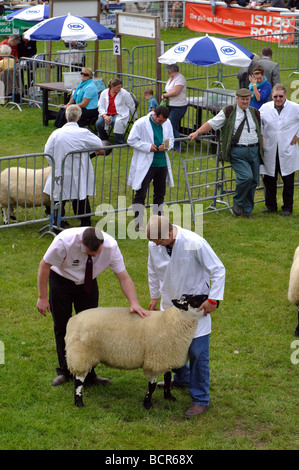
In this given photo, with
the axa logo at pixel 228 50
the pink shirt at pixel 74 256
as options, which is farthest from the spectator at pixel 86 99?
the pink shirt at pixel 74 256

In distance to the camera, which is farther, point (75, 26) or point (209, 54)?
point (75, 26)

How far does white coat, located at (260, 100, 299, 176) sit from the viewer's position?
1084 centimetres

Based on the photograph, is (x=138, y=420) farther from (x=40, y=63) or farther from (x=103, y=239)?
(x=40, y=63)

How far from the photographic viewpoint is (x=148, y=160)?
33.5 ft

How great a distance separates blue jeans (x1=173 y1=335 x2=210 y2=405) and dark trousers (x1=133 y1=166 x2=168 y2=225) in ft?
15.5

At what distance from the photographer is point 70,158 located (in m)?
9.98

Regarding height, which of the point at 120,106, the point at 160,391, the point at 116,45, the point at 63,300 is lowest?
the point at 160,391

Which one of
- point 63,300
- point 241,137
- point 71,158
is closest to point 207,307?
point 63,300

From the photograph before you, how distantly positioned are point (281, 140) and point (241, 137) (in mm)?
740

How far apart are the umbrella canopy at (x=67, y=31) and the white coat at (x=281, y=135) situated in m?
6.88

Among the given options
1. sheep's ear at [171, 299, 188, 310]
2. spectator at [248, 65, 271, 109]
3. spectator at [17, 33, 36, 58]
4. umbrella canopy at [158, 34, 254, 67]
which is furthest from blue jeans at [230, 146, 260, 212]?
spectator at [17, 33, 36, 58]

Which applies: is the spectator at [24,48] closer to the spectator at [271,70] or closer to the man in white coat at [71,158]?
the spectator at [271,70]

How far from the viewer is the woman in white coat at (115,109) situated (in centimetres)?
1440

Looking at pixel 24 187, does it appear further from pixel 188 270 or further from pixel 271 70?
pixel 271 70
